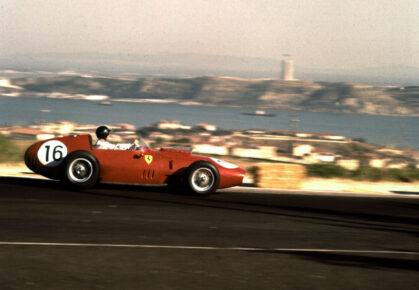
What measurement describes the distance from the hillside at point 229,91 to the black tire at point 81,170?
3741 centimetres

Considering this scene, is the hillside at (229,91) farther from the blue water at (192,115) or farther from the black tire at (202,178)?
the black tire at (202,178)

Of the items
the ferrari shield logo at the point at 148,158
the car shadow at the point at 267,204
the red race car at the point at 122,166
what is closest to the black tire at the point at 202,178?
the red race car at the point at 122,166

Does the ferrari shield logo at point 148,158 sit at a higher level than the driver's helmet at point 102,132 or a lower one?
lower

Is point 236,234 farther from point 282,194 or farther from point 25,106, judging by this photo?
point 25,106

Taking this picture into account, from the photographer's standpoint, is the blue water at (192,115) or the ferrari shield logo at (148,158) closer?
the ferrari shield logo at (148,158)

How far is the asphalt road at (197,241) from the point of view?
5.33m

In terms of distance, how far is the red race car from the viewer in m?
10.0

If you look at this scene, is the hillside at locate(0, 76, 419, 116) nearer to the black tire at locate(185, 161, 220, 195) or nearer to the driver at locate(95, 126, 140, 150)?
the black tire at locate(185, 161, 220, 195)

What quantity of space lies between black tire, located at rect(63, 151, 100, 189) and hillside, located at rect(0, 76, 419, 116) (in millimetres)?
37408

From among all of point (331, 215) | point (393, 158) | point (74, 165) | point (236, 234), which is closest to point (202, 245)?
point (236, 234)

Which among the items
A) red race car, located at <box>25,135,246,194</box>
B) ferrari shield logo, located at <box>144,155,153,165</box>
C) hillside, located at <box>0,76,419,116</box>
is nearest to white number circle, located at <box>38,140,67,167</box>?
red race car, located at <box>25,135,246,194</box>

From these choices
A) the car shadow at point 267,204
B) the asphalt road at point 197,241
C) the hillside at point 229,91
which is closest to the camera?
the asphalt road at point 197,241

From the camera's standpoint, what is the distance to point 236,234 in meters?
7.36

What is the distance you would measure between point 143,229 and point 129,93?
144 feet
